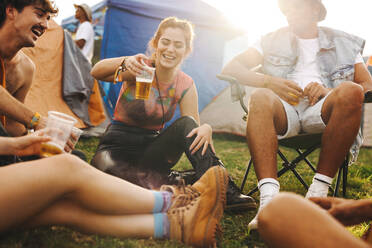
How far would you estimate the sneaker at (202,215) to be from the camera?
1.20 m

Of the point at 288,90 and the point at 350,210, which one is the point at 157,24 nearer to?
the point at 288,90

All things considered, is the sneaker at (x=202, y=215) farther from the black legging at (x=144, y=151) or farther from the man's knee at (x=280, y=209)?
the black legging at (x=144, y=151)

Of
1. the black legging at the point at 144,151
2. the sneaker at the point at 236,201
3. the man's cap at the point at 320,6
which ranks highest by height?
the man's cap at the point at 320,6

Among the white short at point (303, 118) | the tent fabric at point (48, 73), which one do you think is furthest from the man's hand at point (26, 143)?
the tent fabric at point (48, 73)

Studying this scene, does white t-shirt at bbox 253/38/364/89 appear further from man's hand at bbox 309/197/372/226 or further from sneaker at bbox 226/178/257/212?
man's hand at bbox 309/197/372/226

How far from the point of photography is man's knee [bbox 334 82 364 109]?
69.0 inches

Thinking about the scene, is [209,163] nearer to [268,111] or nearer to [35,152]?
[268,111]

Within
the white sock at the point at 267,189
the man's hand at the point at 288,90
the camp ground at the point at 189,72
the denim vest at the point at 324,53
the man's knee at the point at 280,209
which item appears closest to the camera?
the man's knee at the point at 280,209

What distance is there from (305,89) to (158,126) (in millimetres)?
1064

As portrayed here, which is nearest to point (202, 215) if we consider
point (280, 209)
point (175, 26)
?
point (280, 209)

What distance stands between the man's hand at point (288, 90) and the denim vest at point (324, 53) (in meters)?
0.33

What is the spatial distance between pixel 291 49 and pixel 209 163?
1362mm

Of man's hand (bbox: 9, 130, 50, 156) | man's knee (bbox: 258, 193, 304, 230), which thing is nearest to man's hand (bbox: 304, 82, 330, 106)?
man's knee (bbox: 258, 193, 304, 230)

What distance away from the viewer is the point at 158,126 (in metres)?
2.26
